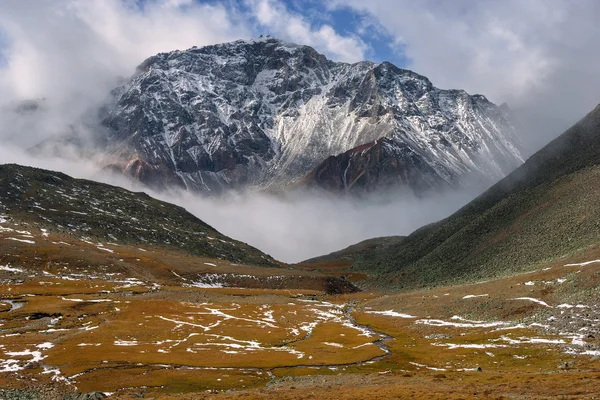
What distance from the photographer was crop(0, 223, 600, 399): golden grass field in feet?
161

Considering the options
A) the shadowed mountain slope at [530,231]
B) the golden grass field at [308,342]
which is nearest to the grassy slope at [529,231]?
the shadowed mountain slope at [530,231]

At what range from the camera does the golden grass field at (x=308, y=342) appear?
49.2 m

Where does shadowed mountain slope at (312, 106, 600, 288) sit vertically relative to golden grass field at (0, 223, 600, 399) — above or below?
above

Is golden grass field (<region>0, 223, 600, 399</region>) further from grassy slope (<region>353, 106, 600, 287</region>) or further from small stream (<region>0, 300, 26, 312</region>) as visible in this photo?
grassy slope (<region>353, 106, 600, 287</region>)

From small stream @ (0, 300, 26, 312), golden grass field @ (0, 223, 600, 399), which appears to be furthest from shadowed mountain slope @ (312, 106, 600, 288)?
small stream @ (0, 300, 26, 312)

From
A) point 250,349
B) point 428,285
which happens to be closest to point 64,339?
point 250,349

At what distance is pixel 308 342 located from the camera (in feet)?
275

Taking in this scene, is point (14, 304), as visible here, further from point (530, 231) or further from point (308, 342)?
point (530, 231)

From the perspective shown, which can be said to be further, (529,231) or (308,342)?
(529,231)

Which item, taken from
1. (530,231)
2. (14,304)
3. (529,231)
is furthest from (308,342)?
(529,231)

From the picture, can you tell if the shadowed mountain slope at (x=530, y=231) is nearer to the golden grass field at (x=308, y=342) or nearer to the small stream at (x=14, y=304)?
the golden grass field at (x=308, y=342)

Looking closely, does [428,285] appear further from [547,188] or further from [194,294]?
[194,294]

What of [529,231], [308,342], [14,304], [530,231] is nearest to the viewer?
[308,342]

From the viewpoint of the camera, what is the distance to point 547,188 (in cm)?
18088
